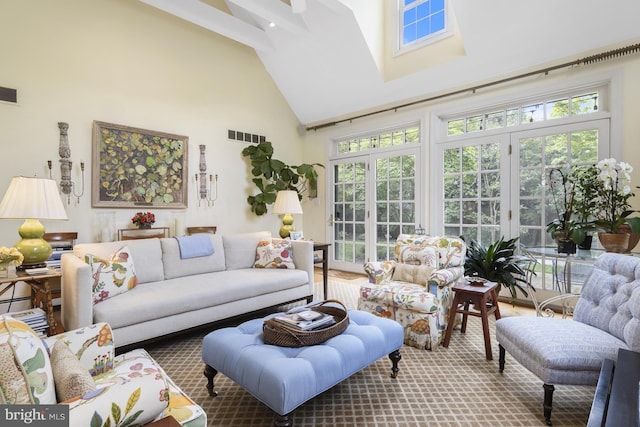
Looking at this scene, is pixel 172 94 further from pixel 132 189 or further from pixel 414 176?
pixel 414 176

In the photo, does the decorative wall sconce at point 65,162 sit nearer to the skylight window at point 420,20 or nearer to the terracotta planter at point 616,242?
the skylight window at point 420,20

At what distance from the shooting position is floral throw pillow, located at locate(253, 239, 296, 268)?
3.53 m

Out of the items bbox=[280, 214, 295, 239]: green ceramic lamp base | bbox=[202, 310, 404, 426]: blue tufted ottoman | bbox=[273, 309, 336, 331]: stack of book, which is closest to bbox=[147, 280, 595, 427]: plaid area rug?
bbox=[202, 310, 404, 426]: blue tufted ottoman

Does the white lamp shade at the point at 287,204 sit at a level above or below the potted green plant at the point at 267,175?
below

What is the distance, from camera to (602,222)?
2617 mm

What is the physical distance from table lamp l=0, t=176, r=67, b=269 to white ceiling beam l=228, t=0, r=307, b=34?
2824 millimetres

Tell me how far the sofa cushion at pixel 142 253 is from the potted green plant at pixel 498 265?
120 inches

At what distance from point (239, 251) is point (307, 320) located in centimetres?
184

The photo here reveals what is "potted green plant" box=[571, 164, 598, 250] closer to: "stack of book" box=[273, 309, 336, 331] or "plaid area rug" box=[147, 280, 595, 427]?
"plaid area rug" box=[147, 280, 595, 427]

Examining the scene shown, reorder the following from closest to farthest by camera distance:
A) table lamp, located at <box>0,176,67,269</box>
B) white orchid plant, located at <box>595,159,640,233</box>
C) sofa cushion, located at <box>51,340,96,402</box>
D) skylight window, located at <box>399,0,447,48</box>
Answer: sofa cushion, located at <box>51,340,96,402</box> < table lamp, located at <box>0,176,67,269</box> < white orchid plant, located at <box>595,159,640,233</box> < skylight window, located at <box>399,0,447,48</box>

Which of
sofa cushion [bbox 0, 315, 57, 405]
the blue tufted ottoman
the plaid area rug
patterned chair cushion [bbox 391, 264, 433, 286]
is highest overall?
sofa cushion [bbox 0, 315, 57, 405]

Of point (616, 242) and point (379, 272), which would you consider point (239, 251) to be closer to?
point (379, 272)

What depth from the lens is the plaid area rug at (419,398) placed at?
5.68 ft

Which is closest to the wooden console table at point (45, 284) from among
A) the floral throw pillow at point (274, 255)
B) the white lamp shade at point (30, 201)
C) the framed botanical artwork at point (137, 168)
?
the white lamp shade at point (30, 201)
